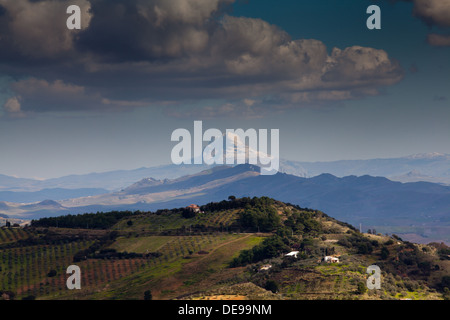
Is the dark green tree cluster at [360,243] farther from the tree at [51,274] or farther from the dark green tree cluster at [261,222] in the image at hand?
the tree at [51,274]

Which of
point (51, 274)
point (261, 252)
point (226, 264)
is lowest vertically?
point (51, 274)

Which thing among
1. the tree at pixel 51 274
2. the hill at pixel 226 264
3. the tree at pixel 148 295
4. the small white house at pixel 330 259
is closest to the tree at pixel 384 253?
the hill at pixel 226 264

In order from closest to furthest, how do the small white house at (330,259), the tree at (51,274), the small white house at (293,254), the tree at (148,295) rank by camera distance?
the tree at (148,295)
the small white house at (330,259)
the small white house at (293,254)
the tree at (51,274)

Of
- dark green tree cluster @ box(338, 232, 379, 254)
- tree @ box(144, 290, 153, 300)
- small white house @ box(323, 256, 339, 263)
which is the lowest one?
tree @ box(144, 290, 153, 300)

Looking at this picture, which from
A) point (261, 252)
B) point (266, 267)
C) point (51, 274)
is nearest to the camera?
point (266, 267)

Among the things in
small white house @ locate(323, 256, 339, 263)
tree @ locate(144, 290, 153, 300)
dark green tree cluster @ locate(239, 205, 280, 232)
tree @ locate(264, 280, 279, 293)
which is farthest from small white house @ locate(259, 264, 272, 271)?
dark green tree cluster @ locate(239, 205, 280, 232)

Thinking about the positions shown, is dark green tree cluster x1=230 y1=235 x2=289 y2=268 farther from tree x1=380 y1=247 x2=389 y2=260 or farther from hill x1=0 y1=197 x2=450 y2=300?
tree x1=380 y1=247 x2=389 y2=260

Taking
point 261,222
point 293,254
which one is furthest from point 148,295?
point 261,222

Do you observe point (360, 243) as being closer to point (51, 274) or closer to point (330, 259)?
point (330, 259)
